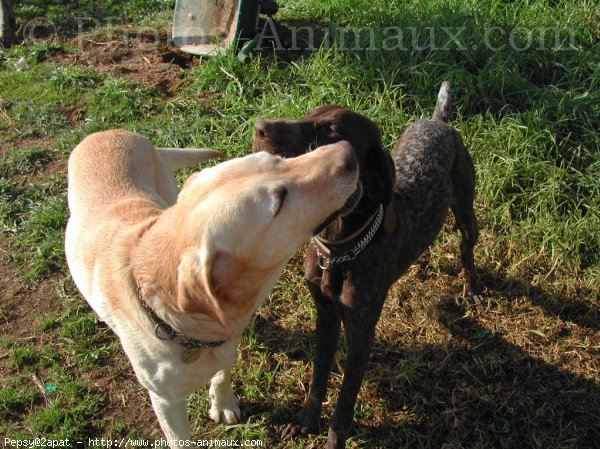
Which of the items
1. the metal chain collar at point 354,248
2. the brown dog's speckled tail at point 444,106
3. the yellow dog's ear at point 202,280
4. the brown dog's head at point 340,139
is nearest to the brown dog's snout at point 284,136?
the brown dog's head at point 340,139

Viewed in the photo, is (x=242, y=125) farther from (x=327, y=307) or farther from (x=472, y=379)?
(x=472, y=379)

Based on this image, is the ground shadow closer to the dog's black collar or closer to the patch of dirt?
the dog's black collar

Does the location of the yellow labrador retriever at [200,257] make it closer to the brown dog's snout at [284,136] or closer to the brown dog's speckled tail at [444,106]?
the brown dog's snout at [284,136]

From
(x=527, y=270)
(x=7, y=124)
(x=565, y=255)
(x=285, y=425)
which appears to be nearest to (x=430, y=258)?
(x=527, y=270)

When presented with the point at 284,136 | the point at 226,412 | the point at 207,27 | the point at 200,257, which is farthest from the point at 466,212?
the point at 207,27

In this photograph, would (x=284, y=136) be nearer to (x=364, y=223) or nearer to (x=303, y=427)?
(x=364, y=223)

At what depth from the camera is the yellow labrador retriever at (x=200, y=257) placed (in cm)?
217

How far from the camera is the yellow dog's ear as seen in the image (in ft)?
7.01

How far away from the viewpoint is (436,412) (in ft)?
11.0

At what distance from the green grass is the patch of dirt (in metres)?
0.10

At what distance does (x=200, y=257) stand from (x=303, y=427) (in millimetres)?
1595

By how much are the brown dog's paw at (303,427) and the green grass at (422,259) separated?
8 cm

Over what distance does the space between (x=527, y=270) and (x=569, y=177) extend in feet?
2.83

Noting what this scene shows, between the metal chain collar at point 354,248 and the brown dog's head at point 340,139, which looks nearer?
the brown dog's head at point 340,139
